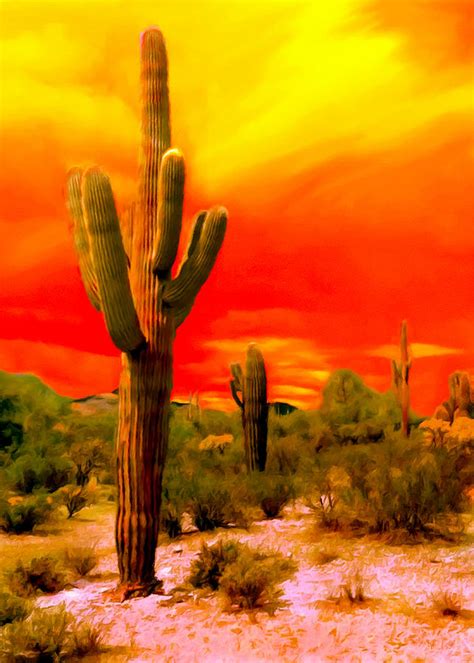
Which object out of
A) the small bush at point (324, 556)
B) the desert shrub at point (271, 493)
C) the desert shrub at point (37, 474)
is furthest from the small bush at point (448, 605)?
the desert shrub at point (37, 474)

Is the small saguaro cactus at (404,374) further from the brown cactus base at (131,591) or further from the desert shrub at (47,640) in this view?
the desert shrub at (47,640)

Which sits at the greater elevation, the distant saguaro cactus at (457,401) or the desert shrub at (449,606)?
the distant saguaro cactus at (457,401)

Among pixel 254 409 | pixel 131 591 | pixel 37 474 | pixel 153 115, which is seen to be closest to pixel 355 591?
pixel 131 591

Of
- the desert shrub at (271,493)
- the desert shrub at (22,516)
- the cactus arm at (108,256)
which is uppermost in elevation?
the cactus arm at (108,256)

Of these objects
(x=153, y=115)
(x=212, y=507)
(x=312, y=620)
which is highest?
(x=153, y=115)

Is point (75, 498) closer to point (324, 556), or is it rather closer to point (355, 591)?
point (324, 556)

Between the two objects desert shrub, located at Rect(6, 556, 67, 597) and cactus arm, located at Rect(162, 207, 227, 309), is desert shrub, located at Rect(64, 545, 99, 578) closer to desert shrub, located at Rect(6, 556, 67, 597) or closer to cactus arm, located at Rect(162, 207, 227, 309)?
desert shrub, located at Rect(6, 556, 67, 597)

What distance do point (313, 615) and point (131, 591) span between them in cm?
184

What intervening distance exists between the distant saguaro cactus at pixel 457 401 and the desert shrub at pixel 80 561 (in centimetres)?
1428

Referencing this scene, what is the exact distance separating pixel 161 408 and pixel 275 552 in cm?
242

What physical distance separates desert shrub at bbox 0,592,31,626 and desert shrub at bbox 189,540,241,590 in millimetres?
1707

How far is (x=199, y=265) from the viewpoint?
775 centimetres

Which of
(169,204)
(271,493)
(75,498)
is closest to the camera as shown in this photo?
(169,204)

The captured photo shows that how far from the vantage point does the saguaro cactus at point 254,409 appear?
14.1 m
